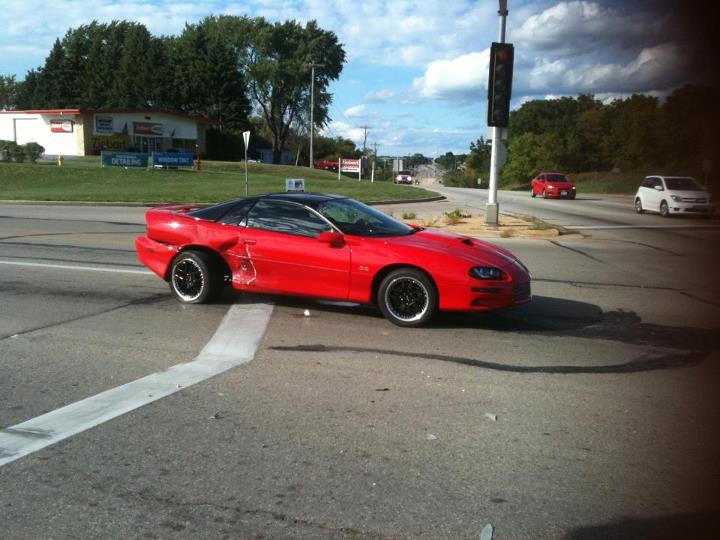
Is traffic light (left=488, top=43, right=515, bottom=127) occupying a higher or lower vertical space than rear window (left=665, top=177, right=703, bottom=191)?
higher

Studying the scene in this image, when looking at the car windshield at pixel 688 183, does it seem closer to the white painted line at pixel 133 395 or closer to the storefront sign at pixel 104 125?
the white painted line at pixel 133 395

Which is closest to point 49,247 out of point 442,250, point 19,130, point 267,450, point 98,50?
point 442,250

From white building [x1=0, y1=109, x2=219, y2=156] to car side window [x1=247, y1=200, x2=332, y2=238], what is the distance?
175ft

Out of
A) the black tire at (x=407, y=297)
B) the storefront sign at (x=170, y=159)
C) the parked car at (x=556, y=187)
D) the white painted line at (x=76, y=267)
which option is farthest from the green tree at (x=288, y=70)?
the black tire at (x=407, y=297)

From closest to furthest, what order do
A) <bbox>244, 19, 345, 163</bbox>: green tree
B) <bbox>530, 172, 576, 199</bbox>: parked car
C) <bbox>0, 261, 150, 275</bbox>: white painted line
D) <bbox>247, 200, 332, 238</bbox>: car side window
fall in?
<bbox>247, 200, 332, 238</bbox>: car side window, <bbox>0, 261, 150, 275</bbox>: white painted line, <bbox>530, 172, 576, 199</bbox>: parked car, <bbox>244, 19, 345, 163</bbox>: green tree

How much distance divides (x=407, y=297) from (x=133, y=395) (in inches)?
118

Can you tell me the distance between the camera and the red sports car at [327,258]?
21.3 ft

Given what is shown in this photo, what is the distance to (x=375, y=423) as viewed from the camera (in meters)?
4.18

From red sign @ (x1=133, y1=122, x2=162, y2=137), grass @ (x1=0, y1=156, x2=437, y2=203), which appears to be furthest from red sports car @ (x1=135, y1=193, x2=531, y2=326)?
red sign @ (x1=133, y1=122, x2=162, y2=137)

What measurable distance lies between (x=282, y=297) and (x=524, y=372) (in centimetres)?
366

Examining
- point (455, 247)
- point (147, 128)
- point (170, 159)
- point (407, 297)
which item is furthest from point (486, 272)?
point (147, 128)

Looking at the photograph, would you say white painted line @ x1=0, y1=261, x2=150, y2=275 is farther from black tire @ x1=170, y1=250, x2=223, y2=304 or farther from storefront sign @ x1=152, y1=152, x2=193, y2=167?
storefront sign @ x1=152, y1=152, x2=193, y2=167

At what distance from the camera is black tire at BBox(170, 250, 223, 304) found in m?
7.51

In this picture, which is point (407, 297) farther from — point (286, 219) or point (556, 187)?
point (556, 187)
